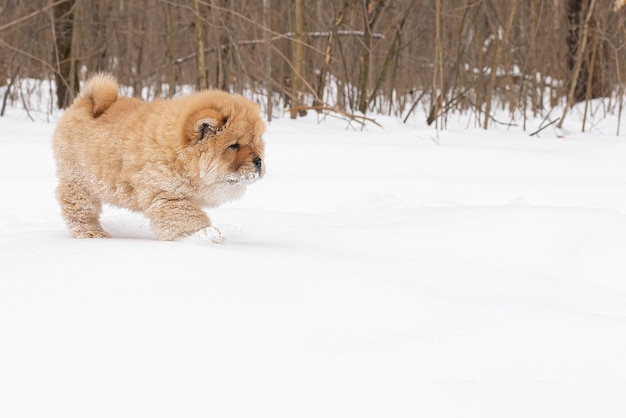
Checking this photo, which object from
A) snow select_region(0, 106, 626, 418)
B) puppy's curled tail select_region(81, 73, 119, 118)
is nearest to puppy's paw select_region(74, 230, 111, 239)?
snow select_region(0, 106, 626, 418)

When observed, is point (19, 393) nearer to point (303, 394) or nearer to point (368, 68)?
point (303, 394)

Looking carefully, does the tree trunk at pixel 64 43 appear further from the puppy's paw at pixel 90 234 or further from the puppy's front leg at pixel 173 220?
the puppy's front leg at pixel 173 220

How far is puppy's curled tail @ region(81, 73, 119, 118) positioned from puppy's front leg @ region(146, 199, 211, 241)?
700mm

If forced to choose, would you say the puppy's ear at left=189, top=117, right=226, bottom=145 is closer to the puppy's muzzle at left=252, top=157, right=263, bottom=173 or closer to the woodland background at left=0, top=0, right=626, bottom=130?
the puppy's muzzle at left=252, top=157, right=263, bottom=173

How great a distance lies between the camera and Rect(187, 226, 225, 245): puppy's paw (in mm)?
3383

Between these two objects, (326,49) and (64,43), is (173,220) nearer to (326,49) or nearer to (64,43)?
(326,49)

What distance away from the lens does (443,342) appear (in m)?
2.13

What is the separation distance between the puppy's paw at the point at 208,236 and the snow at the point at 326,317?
0.08m

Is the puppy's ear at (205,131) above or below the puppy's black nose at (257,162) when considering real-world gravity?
above

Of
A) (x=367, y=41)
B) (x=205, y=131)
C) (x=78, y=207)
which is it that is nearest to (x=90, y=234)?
(x=78, y=207)

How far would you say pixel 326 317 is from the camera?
230cm

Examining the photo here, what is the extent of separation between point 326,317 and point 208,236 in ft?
4.13

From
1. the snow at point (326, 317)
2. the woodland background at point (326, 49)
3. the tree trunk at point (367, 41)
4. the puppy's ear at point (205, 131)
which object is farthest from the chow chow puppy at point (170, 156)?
the tree trunk at point (367, 41)

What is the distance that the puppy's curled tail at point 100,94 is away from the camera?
375 cm
